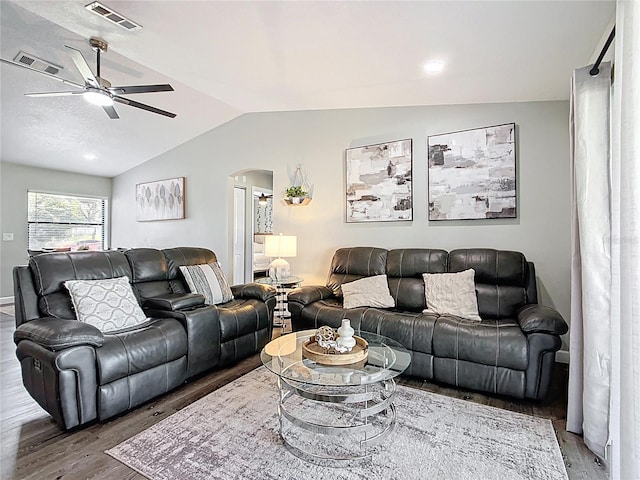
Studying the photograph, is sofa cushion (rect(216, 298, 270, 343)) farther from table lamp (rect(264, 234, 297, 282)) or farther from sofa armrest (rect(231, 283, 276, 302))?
table lamp (rect(264, 234, 297, 282))

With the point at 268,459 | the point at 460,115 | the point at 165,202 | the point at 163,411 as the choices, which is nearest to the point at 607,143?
the point at 460,115

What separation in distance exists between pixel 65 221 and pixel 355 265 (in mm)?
6438

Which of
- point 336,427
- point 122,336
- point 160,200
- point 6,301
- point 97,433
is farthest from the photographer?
point 160,200

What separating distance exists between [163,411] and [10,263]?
19.6ft

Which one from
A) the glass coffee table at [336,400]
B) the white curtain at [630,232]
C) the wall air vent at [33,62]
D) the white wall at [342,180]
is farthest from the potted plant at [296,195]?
the white curtain at [630,232]

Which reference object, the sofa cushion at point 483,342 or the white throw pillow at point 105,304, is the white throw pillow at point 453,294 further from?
the white throw pillow at point 105,304

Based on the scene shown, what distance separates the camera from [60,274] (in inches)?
103

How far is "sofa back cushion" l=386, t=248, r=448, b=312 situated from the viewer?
3348 mm

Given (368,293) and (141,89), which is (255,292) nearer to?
(368,293)

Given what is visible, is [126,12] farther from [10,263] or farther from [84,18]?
[10,263]

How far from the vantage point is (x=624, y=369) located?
125 cm

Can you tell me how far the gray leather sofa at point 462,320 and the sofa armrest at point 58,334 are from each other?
1767 mm

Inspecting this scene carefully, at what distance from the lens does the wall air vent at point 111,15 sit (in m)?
2.46

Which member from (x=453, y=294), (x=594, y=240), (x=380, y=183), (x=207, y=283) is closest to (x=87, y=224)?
(x=207, y=283)
